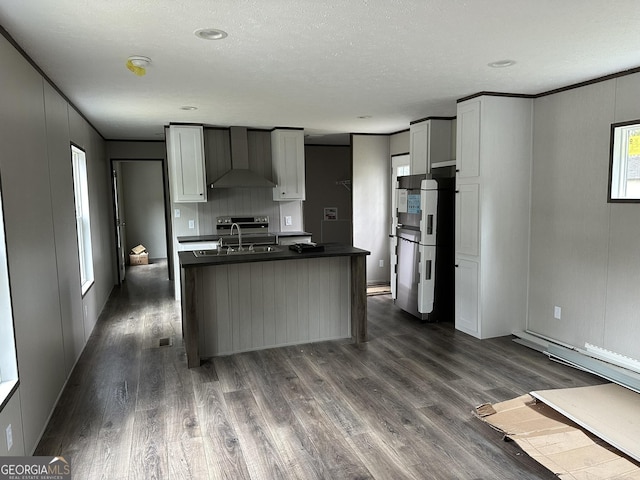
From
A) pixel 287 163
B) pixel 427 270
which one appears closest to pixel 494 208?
pixel 427 270

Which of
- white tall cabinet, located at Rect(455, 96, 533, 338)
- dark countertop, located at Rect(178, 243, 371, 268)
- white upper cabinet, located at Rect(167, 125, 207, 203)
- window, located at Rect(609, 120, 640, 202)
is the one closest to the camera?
window, located at Rect(609, 120, 640, 202)

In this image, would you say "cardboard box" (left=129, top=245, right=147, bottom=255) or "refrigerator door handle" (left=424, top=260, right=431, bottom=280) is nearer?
"refrigerator door handle" (left=424, top=260, right=431, bottom=280)

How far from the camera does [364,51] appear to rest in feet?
9.46

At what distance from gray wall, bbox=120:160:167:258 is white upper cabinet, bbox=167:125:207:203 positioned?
14.5 ft

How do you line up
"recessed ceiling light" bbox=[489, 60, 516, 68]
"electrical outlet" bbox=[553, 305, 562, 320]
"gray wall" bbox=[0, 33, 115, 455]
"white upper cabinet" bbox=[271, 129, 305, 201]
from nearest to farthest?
"gray wall" bbox=[0, 33, 115, 455] → "recessed ceiling light" bbox=[489, 60, 516, 68] → "electrical outlet" bbox=[553, 305, 562, 320] → "white upper cabinet" bbox=[271, 129, 305, 201]

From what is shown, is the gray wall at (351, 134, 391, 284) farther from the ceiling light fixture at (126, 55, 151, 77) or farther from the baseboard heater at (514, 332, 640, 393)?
the ceiling light fixture at (126, 55, 151, 77)

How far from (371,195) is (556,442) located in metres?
4.82

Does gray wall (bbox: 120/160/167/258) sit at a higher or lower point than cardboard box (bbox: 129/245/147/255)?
higher

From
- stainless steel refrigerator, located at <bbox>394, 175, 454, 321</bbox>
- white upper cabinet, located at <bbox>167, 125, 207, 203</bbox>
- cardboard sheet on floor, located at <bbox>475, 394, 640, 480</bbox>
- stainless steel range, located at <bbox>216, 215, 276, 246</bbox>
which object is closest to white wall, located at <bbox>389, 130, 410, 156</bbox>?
stainless steel refrigerator, located at <bbox>394, 175, 454, 321</bbox>

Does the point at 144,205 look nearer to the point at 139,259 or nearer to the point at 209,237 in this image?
A: the point at 139,259

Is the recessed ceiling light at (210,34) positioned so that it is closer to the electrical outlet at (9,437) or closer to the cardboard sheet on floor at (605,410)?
the electrical outlet at (9,437)

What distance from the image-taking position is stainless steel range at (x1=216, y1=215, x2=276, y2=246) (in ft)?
20.0

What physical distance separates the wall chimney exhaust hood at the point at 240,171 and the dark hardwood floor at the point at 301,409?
214 cm

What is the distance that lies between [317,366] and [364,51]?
2555 mm
